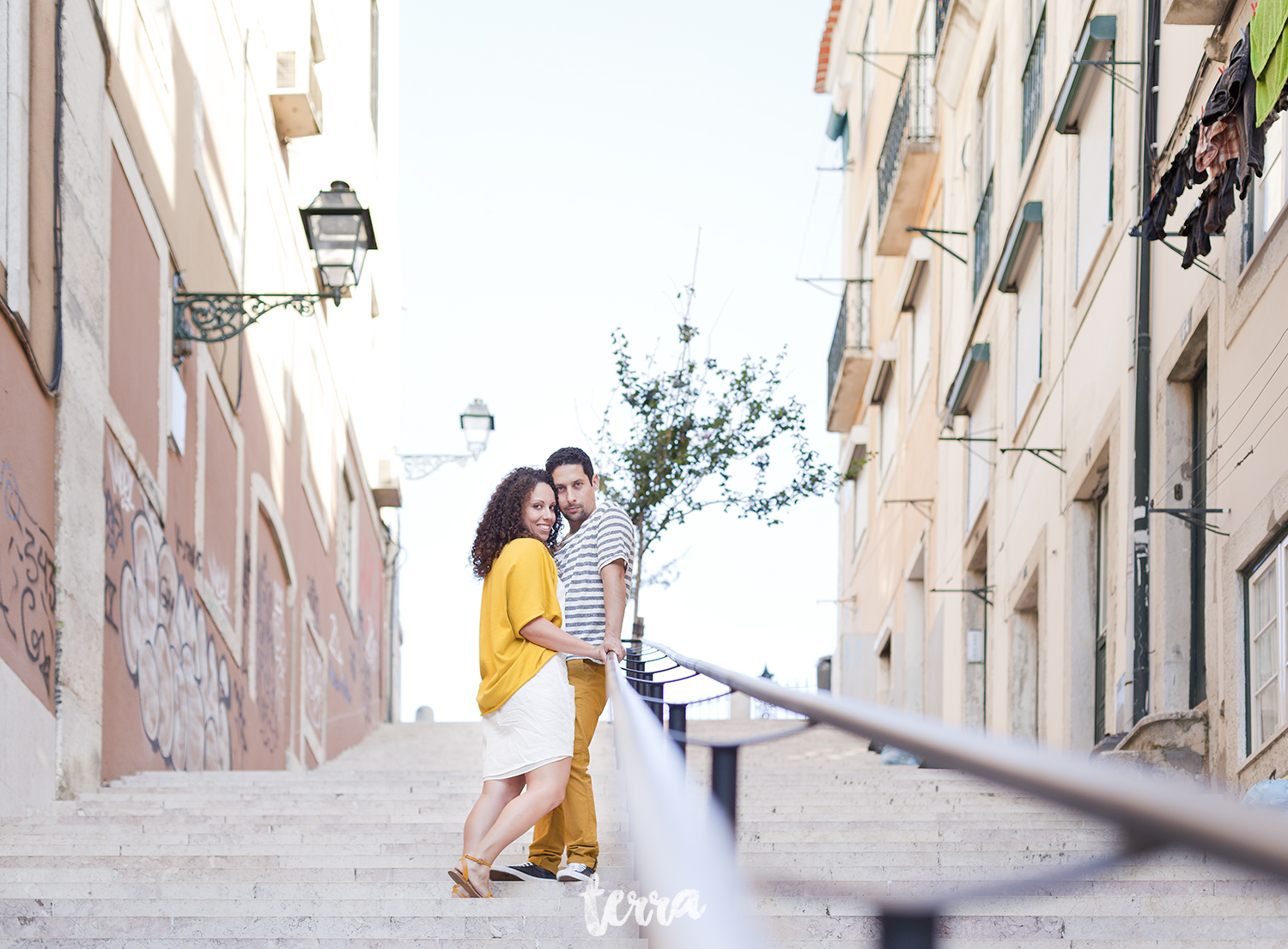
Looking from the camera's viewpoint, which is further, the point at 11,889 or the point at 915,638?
the point at 915,638

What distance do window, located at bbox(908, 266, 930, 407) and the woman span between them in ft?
54.0

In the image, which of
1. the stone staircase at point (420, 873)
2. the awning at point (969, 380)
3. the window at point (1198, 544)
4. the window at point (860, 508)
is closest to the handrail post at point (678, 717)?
the stone staircase at point (420, 873)

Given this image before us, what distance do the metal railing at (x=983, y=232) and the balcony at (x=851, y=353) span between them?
383 inches

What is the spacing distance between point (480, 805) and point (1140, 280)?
686 centimetres

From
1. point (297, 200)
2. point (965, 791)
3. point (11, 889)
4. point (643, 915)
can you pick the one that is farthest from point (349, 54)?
point (643, 915)

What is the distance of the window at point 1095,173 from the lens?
39.5 feet

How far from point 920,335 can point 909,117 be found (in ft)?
9.58

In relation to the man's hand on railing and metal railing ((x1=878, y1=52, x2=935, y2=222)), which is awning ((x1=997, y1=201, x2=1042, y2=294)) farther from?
the man's hand on railing

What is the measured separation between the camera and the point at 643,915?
2.91m

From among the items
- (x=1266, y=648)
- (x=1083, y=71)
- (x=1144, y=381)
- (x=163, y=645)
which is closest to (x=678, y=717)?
(x=1266, y=648)

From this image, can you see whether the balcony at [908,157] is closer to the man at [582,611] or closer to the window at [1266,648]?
the window at [1266,648]

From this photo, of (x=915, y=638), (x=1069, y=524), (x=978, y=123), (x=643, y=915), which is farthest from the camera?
(x=915, y=638)

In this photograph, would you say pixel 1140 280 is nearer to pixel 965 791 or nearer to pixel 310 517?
pixel 965 791

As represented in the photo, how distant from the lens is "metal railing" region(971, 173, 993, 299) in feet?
56.3
